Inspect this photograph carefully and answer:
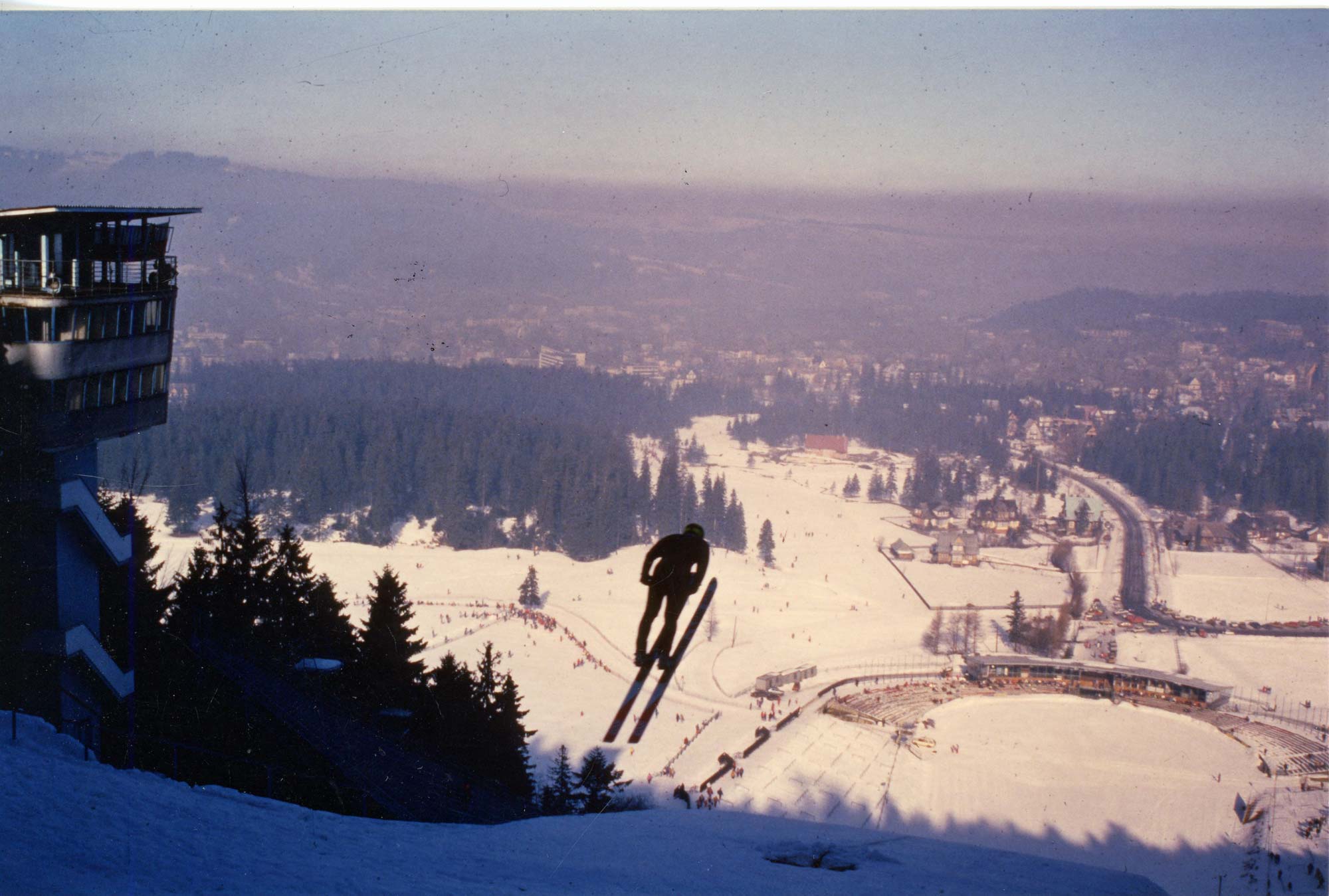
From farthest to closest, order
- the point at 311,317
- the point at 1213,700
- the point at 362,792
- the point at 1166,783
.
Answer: the point at 311,317
the point at 1213,700
the point at 1166,783
the point at 362,792

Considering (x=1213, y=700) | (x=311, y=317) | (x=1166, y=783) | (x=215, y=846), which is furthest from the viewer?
(x=311, y=317)

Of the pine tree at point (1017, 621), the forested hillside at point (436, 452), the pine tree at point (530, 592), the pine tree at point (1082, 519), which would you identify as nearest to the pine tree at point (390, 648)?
the pine tree at point (530, 592)

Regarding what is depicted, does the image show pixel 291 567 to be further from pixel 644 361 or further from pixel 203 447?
pixel 644 361

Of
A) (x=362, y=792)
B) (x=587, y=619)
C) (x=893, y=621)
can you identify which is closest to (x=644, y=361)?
(x=587, y=619)

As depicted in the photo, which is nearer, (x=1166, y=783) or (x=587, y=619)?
(x=1166, y=783)

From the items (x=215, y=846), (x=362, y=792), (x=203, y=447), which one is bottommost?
(x=362, y=792)

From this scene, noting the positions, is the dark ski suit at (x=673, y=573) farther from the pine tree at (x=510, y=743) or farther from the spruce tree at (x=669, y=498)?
the pine tree at (x=510, y=743)

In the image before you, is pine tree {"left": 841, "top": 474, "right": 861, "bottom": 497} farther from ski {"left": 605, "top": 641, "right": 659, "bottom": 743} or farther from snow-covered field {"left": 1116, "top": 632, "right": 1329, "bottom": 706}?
ski {"left": 605, "top": 641, "right": 659, "bottom": 743}
